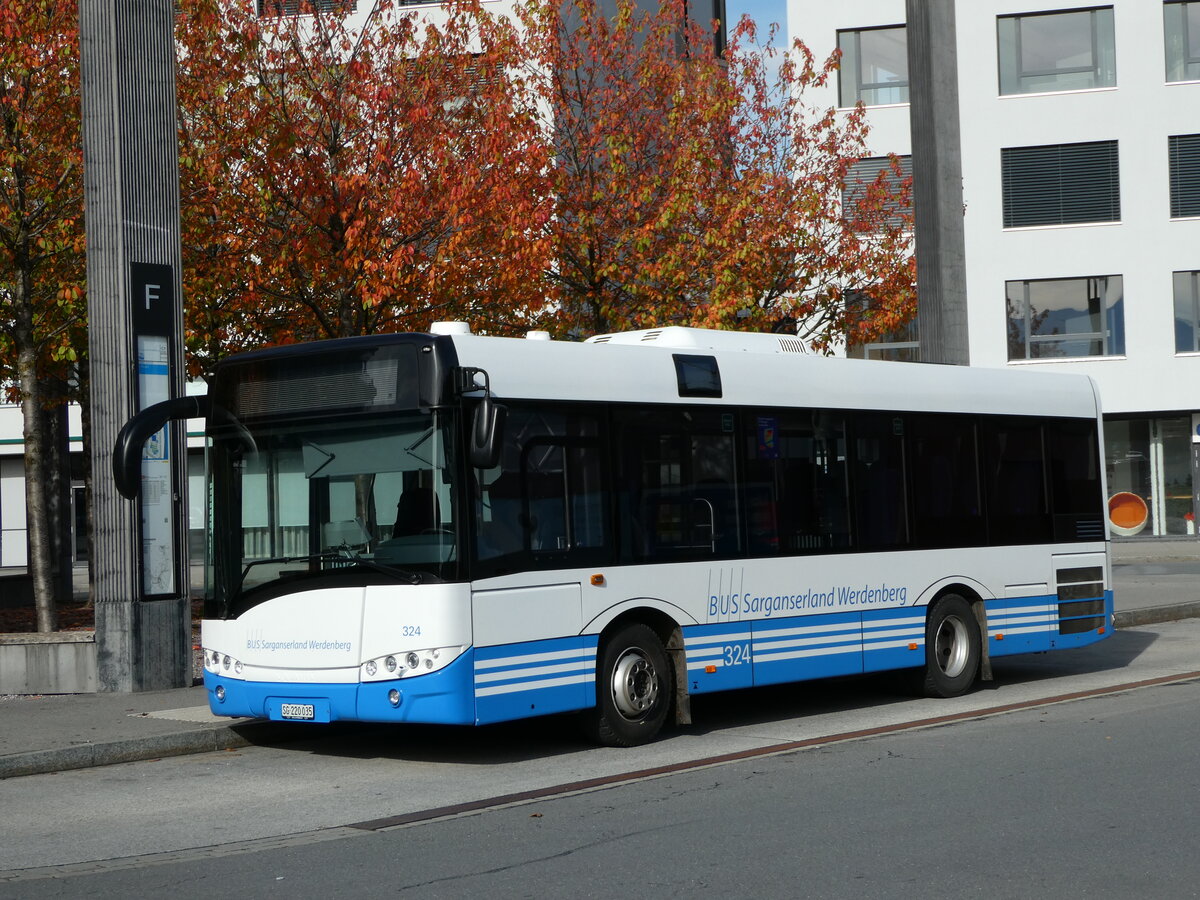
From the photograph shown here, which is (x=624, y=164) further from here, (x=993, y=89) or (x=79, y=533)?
(x=79, y=533)

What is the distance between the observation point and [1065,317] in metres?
40.2

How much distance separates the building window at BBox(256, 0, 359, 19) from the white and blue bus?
9.36 m

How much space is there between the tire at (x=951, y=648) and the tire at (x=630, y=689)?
2.99 meters

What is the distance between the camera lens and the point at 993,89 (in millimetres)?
40719

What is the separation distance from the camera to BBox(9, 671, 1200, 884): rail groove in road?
7.20 m

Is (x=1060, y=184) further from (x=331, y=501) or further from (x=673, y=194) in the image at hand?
(x=331, y=501)

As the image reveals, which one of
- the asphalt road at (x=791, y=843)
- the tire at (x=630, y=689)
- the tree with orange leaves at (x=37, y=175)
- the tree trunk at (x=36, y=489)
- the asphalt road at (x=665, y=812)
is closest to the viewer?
the asphalt road at (x=791, y=843)

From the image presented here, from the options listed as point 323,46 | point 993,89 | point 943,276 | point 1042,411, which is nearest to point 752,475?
point 1042,411

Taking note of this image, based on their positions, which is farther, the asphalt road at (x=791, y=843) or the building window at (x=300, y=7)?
the building window at (x=300, y=7)

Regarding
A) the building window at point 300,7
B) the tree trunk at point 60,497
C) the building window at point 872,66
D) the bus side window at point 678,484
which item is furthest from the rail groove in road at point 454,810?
the building window at point 872,66

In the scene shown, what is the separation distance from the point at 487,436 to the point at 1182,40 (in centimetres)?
3567

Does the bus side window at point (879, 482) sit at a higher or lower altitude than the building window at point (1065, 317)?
lower

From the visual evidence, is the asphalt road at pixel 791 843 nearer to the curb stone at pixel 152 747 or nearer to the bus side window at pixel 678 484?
the bus side window at pixel 678 484

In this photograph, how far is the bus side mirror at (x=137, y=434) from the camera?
33.1ft
